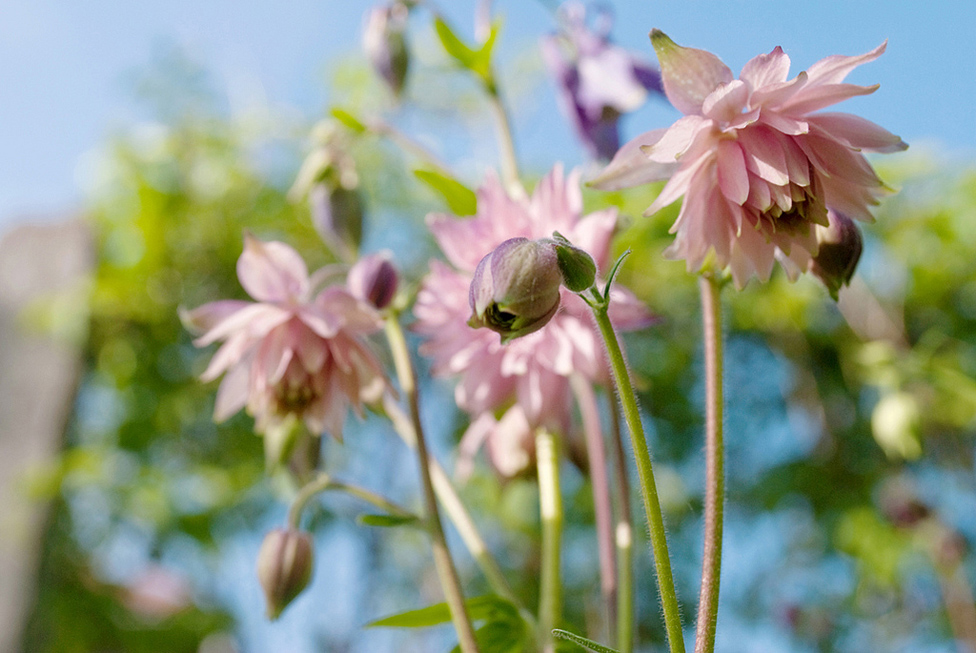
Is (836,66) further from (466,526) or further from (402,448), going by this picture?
(402,448)

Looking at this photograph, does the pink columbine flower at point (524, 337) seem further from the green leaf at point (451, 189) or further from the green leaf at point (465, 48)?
the green leaf at point (465, 48)

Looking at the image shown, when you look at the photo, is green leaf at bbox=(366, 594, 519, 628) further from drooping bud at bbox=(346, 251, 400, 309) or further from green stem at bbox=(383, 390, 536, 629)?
drooping bud at bbox=(346, 251, 400, 309)

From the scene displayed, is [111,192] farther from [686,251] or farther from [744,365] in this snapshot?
[686,251]

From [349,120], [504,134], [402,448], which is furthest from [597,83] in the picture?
[402,448]

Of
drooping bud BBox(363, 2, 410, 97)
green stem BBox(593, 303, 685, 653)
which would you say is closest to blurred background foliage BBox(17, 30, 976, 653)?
drooping bud BBox(363, 2, 410, 97)

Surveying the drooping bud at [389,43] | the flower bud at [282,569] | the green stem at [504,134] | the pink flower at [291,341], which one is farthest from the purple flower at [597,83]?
the flower bud at [282,569]
